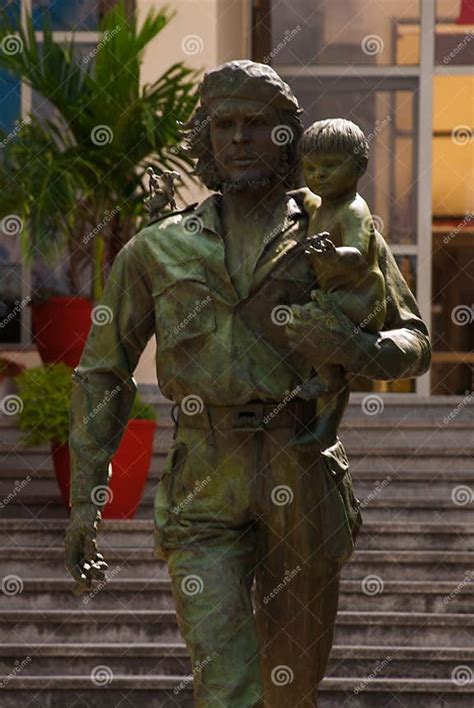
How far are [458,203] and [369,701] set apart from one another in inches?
210

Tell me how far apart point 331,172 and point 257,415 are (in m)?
0.77

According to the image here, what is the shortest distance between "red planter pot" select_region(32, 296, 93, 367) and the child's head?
27.1ft

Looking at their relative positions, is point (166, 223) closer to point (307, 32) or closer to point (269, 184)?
point (269, 184)

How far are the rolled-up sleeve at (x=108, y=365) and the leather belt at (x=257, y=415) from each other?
28cm

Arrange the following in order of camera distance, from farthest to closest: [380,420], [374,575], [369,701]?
[380,420] → [374,575] → [369,701]

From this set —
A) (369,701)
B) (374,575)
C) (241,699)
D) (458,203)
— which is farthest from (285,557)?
(458,203)

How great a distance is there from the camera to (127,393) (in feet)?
28.4

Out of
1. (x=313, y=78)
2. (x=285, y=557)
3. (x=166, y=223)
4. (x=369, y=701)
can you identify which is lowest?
(x=369, y=701)
